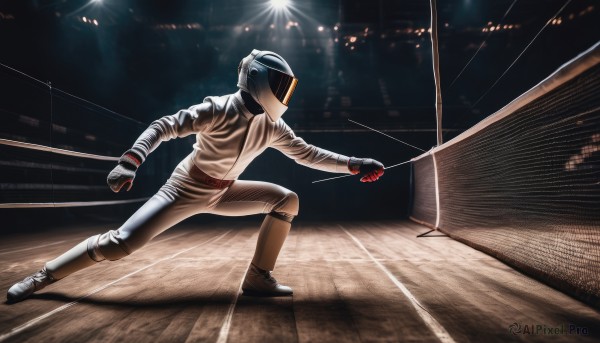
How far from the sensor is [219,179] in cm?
182

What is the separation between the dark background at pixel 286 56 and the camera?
612cm

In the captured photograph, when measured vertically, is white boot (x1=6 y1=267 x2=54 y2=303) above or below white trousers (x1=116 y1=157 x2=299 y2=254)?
below

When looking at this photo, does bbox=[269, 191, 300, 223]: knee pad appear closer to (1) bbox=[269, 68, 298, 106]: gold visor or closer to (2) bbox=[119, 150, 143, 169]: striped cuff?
(1) bbox=[269, 68, 298, 106]: gold visor

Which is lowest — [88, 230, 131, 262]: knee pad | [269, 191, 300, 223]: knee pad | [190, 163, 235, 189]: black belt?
[88, 230, 131, 262]: knee pad

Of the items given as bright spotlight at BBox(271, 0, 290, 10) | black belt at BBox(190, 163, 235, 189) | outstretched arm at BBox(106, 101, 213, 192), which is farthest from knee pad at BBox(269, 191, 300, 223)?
bright spotlight at BBox(271, 0, 290, 10)

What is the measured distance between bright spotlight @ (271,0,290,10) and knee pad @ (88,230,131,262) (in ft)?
34.8

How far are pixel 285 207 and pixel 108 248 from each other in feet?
2.95

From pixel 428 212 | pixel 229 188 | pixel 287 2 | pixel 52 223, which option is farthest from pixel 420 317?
pixel 287 2

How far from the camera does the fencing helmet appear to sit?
1736 mm

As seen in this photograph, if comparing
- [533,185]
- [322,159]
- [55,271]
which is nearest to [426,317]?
[322,159]

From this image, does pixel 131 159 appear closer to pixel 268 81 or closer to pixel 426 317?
pixel 268 81

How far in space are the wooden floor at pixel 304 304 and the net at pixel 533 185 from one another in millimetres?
230

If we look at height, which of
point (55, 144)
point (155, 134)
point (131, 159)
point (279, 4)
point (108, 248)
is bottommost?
point (108, 248)

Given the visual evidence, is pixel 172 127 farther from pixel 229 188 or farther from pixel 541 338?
pixel 541 338
